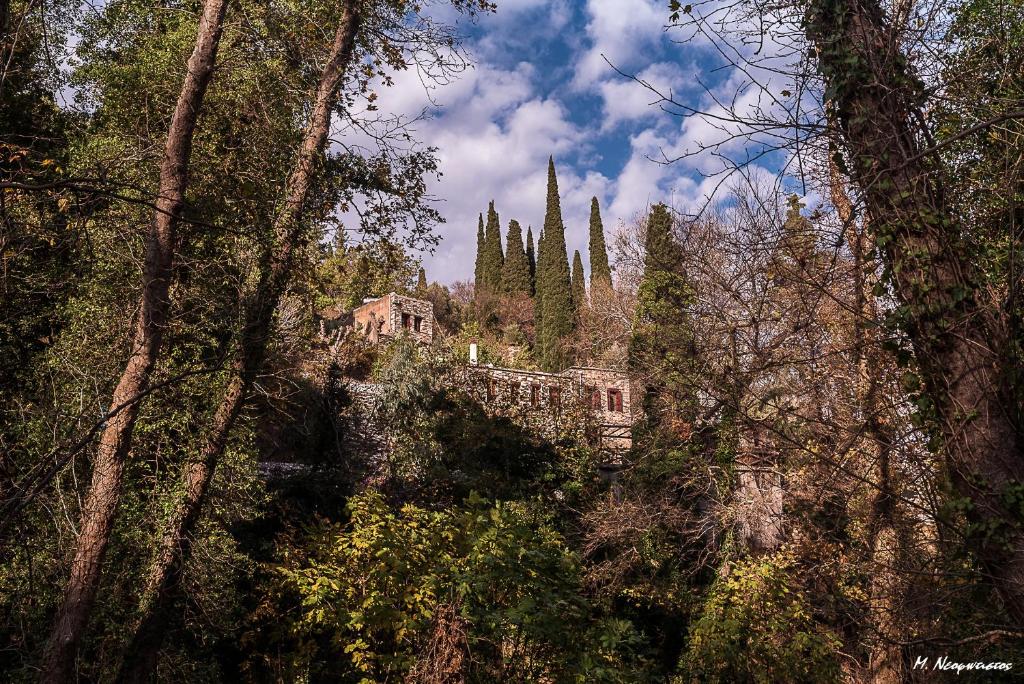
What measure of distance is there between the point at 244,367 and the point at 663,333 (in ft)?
28.4

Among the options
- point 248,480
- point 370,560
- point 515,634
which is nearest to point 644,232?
point 248,480

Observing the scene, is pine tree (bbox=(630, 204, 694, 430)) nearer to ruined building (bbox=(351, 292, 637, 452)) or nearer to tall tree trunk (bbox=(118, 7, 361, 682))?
ruined building (bbox=(351, 292, 637, 452))

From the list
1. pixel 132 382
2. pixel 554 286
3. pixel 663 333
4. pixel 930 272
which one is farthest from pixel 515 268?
pixel 930 272

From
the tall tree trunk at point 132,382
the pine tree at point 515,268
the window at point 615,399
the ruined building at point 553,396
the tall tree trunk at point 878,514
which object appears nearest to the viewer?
the tall tree trunk at point 132,382

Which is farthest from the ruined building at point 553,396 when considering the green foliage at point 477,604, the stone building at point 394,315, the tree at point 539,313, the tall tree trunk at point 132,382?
the tree at point 539,313

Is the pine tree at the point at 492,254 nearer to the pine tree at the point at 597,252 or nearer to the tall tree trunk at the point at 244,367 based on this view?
the pine tree at the point at 597,252

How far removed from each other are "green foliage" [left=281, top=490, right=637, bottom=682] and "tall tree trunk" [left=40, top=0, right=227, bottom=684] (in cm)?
187

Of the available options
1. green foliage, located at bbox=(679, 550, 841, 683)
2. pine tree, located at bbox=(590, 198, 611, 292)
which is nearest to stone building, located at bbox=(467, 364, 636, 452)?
green foliage, located at bbox=(679, 550, 841, 683)

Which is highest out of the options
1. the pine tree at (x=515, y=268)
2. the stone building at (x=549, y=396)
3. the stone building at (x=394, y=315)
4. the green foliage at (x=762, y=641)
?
the pine tree at (x=515, y=268)

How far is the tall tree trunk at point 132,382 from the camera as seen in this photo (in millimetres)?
4375

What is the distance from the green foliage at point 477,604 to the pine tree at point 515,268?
33.4 m

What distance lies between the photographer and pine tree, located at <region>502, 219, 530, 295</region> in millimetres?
39812

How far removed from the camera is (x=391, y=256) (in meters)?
7.12

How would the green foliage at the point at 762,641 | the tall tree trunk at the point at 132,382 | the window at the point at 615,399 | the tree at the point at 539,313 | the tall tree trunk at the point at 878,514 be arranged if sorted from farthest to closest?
1. the tree at the point at 539,313
2. the window at the point at 615,399
3. the green foliage at the point at 762,641
4. the tall tree trunk at the point at 878,514
5. the tall tree trunk at the point at 132,382
